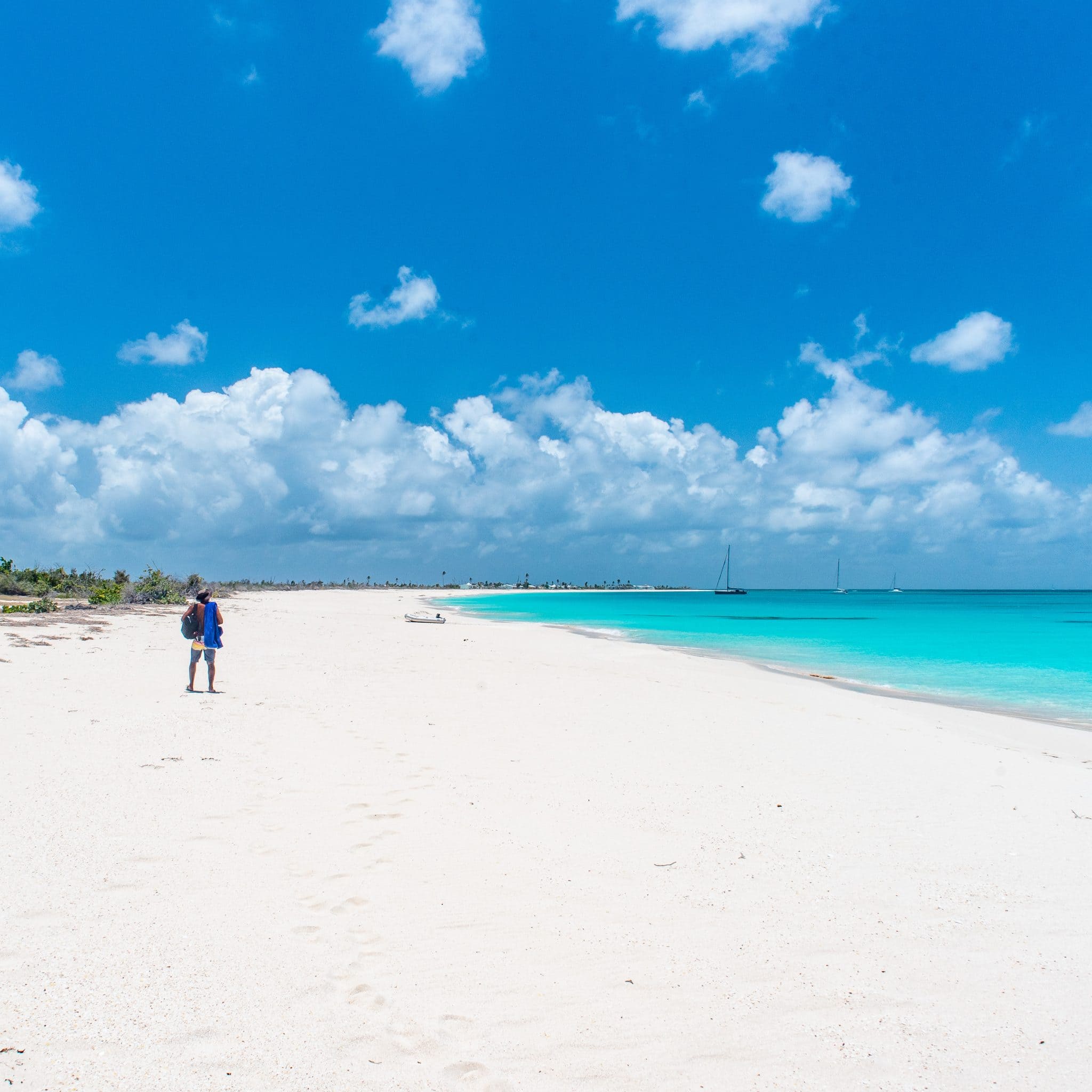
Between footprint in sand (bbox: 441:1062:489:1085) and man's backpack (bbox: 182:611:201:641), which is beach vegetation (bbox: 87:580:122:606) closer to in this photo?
man's backpack (bbox: 182:611:201:641)

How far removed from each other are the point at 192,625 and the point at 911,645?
34.2m

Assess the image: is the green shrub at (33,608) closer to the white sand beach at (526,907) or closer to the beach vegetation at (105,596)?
the beach vegetation at (105,596)

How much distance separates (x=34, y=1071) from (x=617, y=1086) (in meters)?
2.60

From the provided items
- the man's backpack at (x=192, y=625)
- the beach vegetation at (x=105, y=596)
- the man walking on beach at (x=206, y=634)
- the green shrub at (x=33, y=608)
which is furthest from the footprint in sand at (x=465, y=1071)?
the beach vegetation at (x=105, y=596)

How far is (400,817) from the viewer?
6.36 metres

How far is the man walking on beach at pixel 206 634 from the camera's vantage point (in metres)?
12.0

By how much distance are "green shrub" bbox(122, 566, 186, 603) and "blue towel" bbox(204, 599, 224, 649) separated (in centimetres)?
2649

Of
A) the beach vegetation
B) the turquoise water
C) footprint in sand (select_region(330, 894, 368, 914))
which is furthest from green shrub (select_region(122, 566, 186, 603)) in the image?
footprint in sand (select_region(330, 894, 368, 914))

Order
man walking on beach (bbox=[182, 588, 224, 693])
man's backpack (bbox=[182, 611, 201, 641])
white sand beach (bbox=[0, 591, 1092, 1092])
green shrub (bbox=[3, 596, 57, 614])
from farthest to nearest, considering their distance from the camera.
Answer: green shrub (bbox=[3, 596, 57, 614]) → man's backpack (bbox=[182, 611, 201, 641]) → man walking on beach (bbox=[182, 588, 224, 693]) → white sand beach (bbox=[0, 591, 1092, 1092])

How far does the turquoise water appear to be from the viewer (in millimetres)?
19812

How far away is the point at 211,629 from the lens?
12.1 meters

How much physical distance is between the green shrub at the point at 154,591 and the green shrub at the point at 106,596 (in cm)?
89

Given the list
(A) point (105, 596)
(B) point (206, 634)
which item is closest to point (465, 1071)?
(B) point (206, 634)

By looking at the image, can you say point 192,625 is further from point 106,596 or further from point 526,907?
point 106,596
